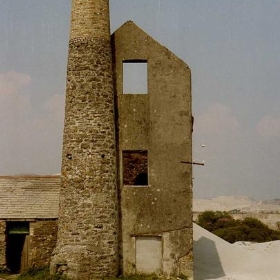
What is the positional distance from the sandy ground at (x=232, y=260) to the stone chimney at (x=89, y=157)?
485 cm

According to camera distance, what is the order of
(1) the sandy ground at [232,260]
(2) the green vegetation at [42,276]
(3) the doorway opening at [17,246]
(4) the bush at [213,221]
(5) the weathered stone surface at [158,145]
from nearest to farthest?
1. (2) the green vegetation at [42,276]
2. (5) the weathered stone surface at [158,145]
3. (3) the doorway opening at [17,246]
4. (1) the sandy ground at [232,260]
5. (4) the bush at [213,221]

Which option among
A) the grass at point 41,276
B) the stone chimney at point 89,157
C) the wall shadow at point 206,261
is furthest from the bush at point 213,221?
the stone chimney at point 89,157

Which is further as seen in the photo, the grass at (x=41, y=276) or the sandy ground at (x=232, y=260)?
the sandy ground at (x=232, y=260)

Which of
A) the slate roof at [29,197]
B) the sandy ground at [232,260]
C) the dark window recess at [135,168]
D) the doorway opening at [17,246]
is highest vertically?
the dark window recess at [135,168]

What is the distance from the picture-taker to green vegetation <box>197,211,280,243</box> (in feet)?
135

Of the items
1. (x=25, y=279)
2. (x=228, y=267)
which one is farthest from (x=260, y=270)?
(x=25, y=279)

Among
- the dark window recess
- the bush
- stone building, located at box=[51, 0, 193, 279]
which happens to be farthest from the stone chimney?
the bush

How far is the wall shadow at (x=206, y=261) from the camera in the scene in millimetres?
22672

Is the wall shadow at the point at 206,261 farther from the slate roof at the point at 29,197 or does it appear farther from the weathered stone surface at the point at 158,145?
the slate roof at the point at 29,197

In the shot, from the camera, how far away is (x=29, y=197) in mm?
21609

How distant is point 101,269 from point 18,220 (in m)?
4.04

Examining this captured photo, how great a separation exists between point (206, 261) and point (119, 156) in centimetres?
954

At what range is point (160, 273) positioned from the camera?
749 inches

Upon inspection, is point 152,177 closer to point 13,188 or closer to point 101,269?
point 101,269
